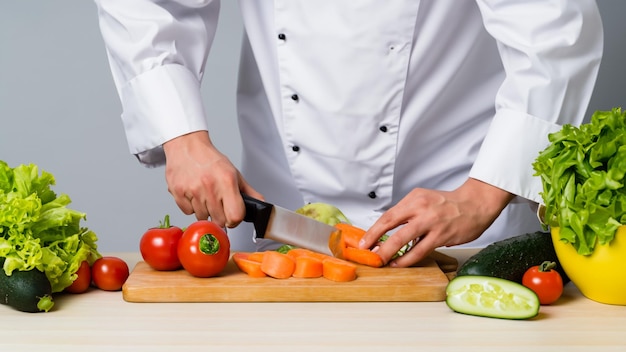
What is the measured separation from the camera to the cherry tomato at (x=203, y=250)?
1.47m

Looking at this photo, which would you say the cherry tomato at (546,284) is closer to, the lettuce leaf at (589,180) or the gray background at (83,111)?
the lettuce leaf at (589,180)

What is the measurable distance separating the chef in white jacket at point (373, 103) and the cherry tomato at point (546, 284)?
0.63 feet

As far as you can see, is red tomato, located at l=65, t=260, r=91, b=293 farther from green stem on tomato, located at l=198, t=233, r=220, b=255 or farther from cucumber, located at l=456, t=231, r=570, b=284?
cucumber, located at l=456, t=231, r=570, b=284

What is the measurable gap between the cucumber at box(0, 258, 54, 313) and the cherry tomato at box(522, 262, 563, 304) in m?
0.75

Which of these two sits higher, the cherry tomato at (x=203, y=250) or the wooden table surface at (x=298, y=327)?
the cherry tomato at (x=203, y=250)

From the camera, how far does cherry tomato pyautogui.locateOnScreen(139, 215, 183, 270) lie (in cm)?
Answer: 152

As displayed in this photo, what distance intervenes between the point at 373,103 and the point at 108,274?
2.15 ft

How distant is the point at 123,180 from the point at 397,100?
1.41m

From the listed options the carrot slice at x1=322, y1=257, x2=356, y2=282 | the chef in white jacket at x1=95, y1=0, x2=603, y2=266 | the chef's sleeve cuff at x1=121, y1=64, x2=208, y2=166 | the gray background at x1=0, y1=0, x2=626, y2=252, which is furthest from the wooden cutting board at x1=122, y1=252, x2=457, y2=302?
the gray background at x1=0, y1=0, x2=626, y2=252

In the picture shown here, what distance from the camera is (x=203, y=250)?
4.81ft

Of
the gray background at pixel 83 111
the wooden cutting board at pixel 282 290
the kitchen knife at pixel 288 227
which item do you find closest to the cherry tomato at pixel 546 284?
the wooden cutting board at pixel 282 290

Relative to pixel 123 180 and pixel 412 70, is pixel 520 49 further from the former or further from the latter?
pixel 123 180

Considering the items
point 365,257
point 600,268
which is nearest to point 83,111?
point 365,257

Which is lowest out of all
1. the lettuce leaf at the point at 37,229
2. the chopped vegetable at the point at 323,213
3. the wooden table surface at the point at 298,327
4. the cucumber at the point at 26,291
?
the wooden table surface at the point at 298,327
